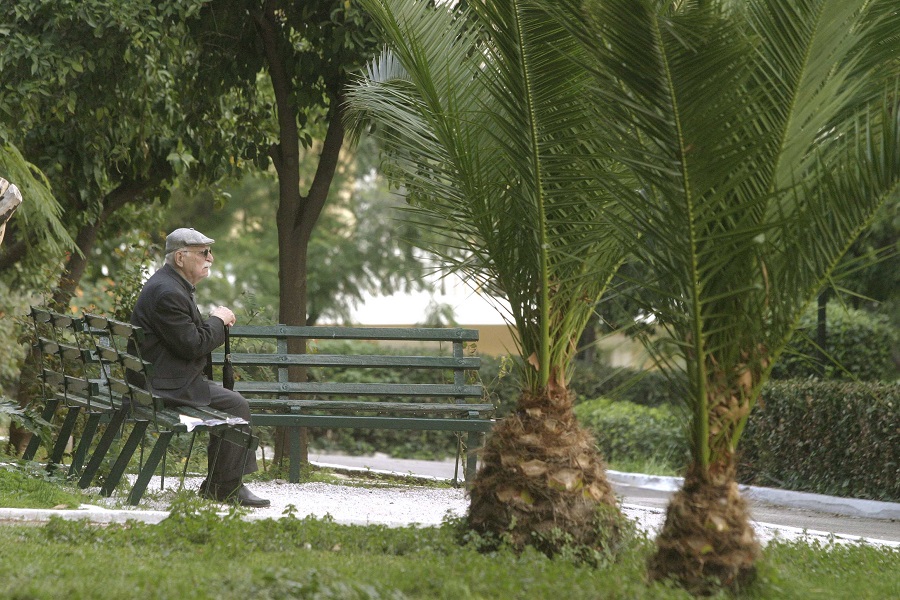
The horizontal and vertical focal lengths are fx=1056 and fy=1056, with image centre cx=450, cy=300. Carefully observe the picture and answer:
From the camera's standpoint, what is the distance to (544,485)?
223 inches

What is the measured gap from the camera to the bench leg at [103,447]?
7250 millimetres

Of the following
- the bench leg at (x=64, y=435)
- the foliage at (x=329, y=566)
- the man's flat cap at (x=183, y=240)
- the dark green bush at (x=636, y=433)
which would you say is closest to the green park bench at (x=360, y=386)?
the bench leg at (x=64, y=435)

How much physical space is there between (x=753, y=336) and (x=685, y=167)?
874mm

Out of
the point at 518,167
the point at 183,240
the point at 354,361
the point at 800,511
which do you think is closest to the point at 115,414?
the point at 183,240

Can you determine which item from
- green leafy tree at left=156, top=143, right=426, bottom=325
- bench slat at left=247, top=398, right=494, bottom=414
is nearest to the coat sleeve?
bench slat at left=247, top=398, right=494, bottom=414

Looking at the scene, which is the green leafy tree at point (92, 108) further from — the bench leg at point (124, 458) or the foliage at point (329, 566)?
the foliage at point (329, 566)

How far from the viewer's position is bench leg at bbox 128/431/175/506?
6734 mm

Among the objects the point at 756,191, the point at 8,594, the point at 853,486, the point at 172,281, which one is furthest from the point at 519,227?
the point at 853,486

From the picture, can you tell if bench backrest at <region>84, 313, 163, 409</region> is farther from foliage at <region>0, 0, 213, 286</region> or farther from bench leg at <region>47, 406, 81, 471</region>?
foliage at <region>0, 0, 213, 286</region>

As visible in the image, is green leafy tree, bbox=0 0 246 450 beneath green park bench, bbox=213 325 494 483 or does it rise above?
above

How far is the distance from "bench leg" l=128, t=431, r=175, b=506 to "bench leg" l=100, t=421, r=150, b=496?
0.21 m

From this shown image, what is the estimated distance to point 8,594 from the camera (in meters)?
4.22

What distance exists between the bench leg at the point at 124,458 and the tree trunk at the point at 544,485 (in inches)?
94.9

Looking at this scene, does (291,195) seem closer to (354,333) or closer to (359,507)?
(354,333)
